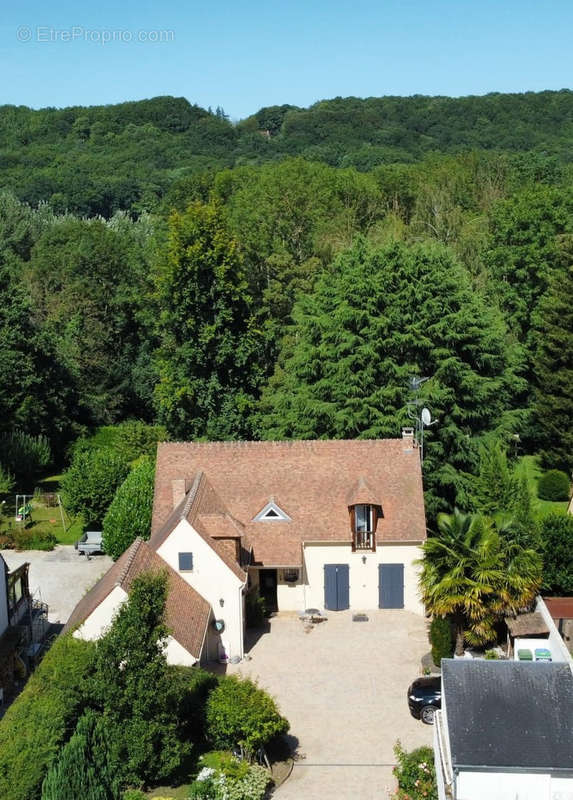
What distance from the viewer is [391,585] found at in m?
36.0

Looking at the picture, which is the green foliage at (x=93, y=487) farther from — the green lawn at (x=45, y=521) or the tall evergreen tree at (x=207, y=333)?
the tall evergreen tree at (x=207, y=333)

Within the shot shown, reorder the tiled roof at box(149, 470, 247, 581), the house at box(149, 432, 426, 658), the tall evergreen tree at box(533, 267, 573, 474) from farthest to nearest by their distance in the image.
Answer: the tall evergreen tree at box(533, 267, 573, 474)
the house at box(149, 432, 426, 658)
the tiled roof at box(149, 470, 247, 581)

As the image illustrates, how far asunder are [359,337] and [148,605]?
70.4 feet

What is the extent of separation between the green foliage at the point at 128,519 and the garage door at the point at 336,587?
27.5 feet

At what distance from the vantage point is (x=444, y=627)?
31.2m

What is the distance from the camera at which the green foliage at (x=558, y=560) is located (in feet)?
115

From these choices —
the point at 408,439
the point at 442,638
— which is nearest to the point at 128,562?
the point at 442,638

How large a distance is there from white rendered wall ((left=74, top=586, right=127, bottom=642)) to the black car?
29.7 feet

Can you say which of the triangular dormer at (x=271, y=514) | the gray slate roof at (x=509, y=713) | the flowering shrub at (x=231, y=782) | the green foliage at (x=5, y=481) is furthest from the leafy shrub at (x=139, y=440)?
the gray slate roof at (x=509, y=713)

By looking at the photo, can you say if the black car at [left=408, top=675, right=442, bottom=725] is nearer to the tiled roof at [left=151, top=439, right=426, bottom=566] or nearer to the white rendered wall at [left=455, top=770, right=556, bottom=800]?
the white rendered wall at [left=455, top=770, right=556, bottom=800]

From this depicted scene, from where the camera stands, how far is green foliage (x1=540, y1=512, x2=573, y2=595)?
34.9m

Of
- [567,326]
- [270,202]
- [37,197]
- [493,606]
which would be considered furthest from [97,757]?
[37,197]

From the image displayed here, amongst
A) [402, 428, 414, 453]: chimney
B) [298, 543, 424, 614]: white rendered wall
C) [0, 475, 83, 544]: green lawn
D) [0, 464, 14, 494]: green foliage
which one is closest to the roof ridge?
[298, 543, 424, 614]: white rendered wall

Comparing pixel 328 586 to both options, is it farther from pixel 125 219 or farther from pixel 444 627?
pixel 125 219
